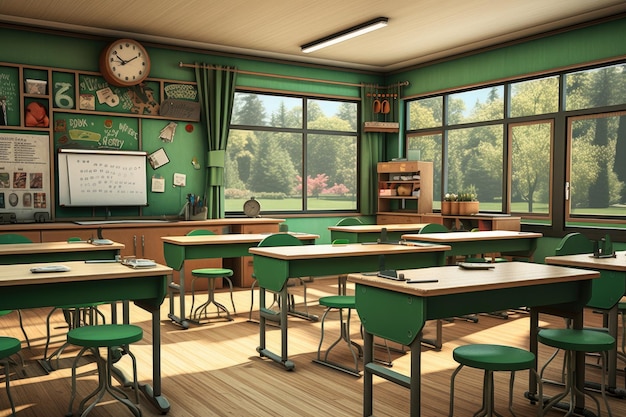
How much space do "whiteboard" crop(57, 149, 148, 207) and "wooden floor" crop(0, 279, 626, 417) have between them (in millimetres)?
2194

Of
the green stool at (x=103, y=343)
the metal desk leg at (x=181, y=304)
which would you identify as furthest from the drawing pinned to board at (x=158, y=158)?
the green stool at (x=103, y=343)

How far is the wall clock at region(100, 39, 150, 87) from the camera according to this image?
7.40 metres

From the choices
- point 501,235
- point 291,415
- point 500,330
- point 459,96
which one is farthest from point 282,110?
point 291,415

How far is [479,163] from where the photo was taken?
8.67m

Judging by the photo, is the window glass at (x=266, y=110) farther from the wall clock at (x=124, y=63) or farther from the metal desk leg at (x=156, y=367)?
the metal desk leg at (x=156, y=367)

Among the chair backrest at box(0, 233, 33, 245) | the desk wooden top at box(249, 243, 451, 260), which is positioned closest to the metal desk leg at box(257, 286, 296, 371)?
the desk wooden top at box(249, 243, 451, 260)

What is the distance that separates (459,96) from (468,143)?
723mm

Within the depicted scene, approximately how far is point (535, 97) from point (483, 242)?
108 inches

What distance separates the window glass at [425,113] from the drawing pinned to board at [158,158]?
4038 mm

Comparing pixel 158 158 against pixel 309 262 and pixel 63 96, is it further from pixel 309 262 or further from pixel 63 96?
pixel 309 262

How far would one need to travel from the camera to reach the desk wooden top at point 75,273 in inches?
123

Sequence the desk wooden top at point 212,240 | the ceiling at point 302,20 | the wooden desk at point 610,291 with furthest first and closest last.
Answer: the ceiling at point 302,20 < the desk wooden top at point 212,240 < the wooden desk at point 610,291

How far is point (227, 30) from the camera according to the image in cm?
754

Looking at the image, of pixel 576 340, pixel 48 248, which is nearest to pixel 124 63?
pixel 48 248
